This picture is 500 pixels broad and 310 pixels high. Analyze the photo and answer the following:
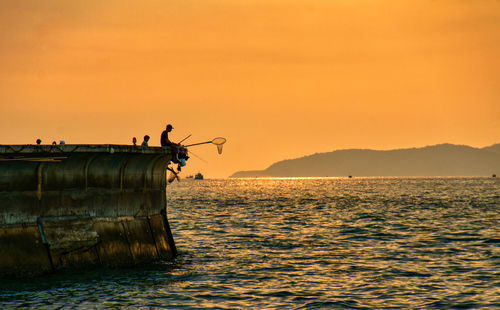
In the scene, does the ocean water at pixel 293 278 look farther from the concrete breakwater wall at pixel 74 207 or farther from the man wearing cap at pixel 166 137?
the man wearing cap at pixel 166 137

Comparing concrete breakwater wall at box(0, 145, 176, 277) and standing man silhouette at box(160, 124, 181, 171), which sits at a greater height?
standing man silhouette at box(160, 124, 181, 171)

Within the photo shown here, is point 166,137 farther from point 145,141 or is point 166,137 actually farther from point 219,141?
point 219,141

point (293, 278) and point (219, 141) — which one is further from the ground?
point (219, 141)

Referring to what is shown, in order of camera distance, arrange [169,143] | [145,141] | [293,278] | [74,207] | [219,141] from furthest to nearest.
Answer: [219,141], [145,141], [169,143], [293,278], [74,207]

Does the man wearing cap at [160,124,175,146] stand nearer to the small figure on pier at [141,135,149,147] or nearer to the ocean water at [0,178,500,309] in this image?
the small figure on pier at [141,135,149,147]

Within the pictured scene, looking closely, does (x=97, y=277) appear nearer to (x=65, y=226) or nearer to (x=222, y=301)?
(x=65, y=226)

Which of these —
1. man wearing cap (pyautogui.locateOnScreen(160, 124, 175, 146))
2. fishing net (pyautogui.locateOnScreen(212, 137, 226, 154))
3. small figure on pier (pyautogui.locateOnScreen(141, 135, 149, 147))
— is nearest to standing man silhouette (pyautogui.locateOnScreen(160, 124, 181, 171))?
man wearing cap (pyautogui.locateOnScreen(160, 124, 175, 146))

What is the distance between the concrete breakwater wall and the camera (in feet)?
56.3

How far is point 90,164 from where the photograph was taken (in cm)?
1905

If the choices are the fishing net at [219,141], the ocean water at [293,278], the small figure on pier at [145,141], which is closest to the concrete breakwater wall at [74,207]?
the ocean water at [293,278]

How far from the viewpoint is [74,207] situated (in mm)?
18625

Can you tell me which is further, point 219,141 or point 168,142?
point 219,141

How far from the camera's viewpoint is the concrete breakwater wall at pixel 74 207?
17.2 metres

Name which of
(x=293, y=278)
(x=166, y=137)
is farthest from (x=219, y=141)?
(x=293, y=278)
